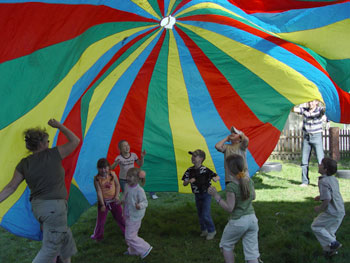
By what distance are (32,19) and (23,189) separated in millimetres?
1556

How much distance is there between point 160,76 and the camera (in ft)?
16.2

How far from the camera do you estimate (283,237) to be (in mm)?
Answer: 3984

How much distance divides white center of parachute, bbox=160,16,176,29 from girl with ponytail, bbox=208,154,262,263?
2.10 metres

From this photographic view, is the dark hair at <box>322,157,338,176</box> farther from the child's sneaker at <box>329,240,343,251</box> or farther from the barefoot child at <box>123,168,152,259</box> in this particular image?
the barefoot child at <box>123,168,152,259</box>

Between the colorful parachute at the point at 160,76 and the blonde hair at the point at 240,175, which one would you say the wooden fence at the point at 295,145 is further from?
the blonde hair at the point at 240,175

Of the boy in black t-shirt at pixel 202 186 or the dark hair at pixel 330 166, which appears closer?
the dark hair at pixel 330 166

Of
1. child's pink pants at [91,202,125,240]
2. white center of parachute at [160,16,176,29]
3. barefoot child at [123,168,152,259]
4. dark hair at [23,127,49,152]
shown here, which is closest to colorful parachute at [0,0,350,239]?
white center of parachute at [160,16,176,29]

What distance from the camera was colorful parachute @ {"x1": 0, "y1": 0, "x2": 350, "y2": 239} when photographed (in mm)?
3098

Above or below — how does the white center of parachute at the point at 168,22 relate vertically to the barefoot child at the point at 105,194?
above

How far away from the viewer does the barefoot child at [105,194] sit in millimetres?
4293

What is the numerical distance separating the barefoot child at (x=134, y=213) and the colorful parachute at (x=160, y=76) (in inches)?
25.9

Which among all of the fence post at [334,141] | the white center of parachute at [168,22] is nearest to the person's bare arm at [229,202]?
the white center of parachute at [168,22]

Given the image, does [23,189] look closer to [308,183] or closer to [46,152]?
[46,152]

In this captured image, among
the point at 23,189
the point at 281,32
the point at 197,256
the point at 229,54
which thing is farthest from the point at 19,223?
the point at 281,32
